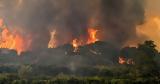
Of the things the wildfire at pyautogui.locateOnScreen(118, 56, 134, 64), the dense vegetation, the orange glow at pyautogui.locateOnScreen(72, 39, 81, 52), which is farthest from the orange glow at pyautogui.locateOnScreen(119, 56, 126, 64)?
the dense vegetation

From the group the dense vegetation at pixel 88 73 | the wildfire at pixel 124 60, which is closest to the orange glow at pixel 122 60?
the wildfire at pixel 124 60

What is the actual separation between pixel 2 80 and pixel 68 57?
43339 mm

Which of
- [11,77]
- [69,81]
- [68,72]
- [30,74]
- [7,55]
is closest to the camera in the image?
[69,81]

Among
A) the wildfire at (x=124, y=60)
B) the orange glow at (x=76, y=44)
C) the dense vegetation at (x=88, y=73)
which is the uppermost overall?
the orange glow at (x=76, y=44)

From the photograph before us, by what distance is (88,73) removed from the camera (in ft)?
339

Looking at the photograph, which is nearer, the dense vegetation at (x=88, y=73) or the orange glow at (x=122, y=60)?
the dense vegetation at (x=88, y=73)

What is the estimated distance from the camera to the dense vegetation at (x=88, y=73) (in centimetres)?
8679

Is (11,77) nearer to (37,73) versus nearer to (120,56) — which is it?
(37,73)

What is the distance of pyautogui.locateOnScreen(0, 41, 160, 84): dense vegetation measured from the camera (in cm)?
8679

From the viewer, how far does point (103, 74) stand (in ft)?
329

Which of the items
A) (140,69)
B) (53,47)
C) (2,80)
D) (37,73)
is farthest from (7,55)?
(140,69)

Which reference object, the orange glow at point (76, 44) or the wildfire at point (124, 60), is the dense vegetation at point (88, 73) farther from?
the orange glow at point (76, 44)

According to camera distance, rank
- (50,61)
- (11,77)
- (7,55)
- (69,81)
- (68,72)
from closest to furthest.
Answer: (69,81) → (11,77) → (68,72) → (50,61) → (7,55)

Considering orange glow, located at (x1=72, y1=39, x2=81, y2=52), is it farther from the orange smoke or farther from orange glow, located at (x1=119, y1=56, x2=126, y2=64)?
orange glow, located at (x1=119, y1=56, x2=126, y2=64)
